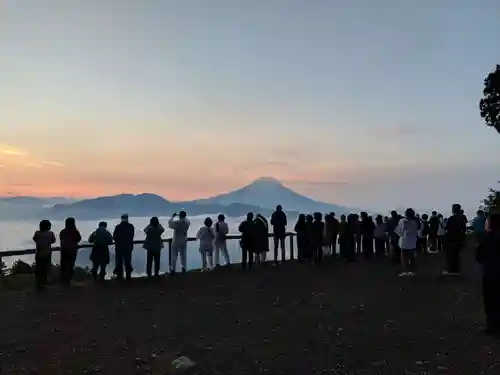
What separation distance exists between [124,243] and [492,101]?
29.4 m

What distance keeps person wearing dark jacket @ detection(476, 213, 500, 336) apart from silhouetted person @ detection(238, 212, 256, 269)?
36.4ft

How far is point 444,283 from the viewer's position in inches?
685

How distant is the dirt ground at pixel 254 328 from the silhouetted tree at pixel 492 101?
24953mm

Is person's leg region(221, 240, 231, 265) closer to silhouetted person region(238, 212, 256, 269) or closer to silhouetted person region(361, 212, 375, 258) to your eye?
silhouetted person region(238, 212, 256, 269)

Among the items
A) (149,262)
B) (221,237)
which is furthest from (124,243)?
(221,237)

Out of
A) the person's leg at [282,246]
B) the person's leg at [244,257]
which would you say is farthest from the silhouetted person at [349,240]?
the person's leg at [244,257]

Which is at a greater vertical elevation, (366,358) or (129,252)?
(129,252)

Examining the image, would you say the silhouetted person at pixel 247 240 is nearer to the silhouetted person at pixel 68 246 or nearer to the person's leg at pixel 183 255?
the person's leg at pixel 183 255

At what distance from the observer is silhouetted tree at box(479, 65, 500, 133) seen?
4116 centimetres

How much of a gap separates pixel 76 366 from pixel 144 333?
2.25 meters

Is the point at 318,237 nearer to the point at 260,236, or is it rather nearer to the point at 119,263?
the point at 260,236

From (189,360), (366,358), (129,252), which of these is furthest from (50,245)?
(366,358)

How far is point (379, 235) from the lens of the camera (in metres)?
25.9

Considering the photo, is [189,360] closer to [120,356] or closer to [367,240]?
[120,356]
